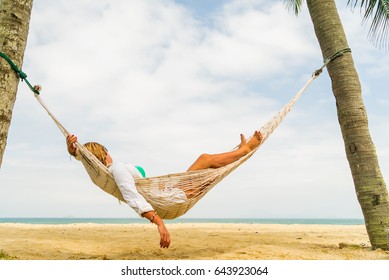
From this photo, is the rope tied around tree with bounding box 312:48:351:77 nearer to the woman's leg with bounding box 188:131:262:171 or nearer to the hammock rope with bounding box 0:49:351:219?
the woman's leg with bounding box 188:131:262:171

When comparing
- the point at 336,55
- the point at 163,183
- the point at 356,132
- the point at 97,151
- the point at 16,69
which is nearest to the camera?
the point at 16,69

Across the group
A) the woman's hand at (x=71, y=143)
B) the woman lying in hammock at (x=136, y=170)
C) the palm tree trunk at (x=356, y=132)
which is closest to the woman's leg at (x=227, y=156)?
the woman lying in hammock at (x=136, y=170)

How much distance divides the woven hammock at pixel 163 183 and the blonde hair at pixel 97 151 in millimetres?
153

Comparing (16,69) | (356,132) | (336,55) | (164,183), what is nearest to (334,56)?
(336,55)

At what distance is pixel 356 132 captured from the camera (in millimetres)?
4098

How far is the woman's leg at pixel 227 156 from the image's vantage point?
3.44 meters

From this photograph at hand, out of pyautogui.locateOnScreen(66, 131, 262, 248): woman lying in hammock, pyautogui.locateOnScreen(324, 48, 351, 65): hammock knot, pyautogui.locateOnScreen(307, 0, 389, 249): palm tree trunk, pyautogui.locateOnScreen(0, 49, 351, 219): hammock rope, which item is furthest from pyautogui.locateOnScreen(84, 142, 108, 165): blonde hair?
pyautogui.locateOnScreen(324, 48, 351, 65): hammock knot

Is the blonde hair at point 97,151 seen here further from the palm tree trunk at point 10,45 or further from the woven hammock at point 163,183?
the palm tree trunk at point 10,45

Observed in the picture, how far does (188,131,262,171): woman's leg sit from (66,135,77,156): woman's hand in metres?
0.94

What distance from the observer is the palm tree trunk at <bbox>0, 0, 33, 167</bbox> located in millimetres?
2686

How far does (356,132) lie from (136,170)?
2.30 meters

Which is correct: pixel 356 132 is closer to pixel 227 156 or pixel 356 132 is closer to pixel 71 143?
pixel 227 156
